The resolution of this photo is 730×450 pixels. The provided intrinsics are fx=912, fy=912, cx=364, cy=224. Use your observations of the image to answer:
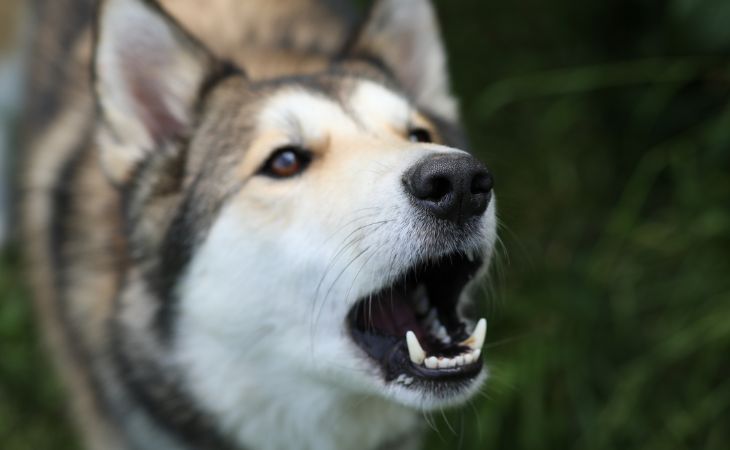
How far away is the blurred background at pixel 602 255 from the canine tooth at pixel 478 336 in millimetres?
598

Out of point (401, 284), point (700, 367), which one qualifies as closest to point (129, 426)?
point (401, 284)

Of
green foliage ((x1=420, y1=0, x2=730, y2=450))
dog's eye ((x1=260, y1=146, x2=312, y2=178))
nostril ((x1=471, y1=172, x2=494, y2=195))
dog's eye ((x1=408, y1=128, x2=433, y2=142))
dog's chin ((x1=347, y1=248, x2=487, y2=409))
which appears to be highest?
dog's eye ((x1=260, y1=146, x2=312, y2=178))

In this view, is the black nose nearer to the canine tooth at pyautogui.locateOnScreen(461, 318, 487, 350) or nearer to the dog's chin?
the dog's chin

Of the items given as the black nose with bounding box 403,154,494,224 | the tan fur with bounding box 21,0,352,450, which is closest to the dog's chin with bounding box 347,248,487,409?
the black nose with bounding box 403,154,494,224

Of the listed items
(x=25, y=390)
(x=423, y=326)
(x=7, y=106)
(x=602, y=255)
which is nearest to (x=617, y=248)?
(x=602, y=255)

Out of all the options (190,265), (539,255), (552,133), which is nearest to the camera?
(190,265)

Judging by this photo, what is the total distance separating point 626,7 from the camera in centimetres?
449

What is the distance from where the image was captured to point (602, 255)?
159 inches

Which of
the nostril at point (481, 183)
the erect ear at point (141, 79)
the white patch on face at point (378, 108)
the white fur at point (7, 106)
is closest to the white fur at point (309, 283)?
the white patch on face at point (378, 108)

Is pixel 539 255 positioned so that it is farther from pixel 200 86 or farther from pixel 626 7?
pixel 200 86

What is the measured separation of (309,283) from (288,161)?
→ 1.21 ft

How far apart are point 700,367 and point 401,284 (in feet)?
5.51

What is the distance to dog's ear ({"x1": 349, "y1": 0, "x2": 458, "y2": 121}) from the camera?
313 centimetres

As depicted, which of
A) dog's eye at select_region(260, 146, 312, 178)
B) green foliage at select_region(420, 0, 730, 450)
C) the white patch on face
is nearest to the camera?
dog's eye at select_region(260, 146, 312, 178)
